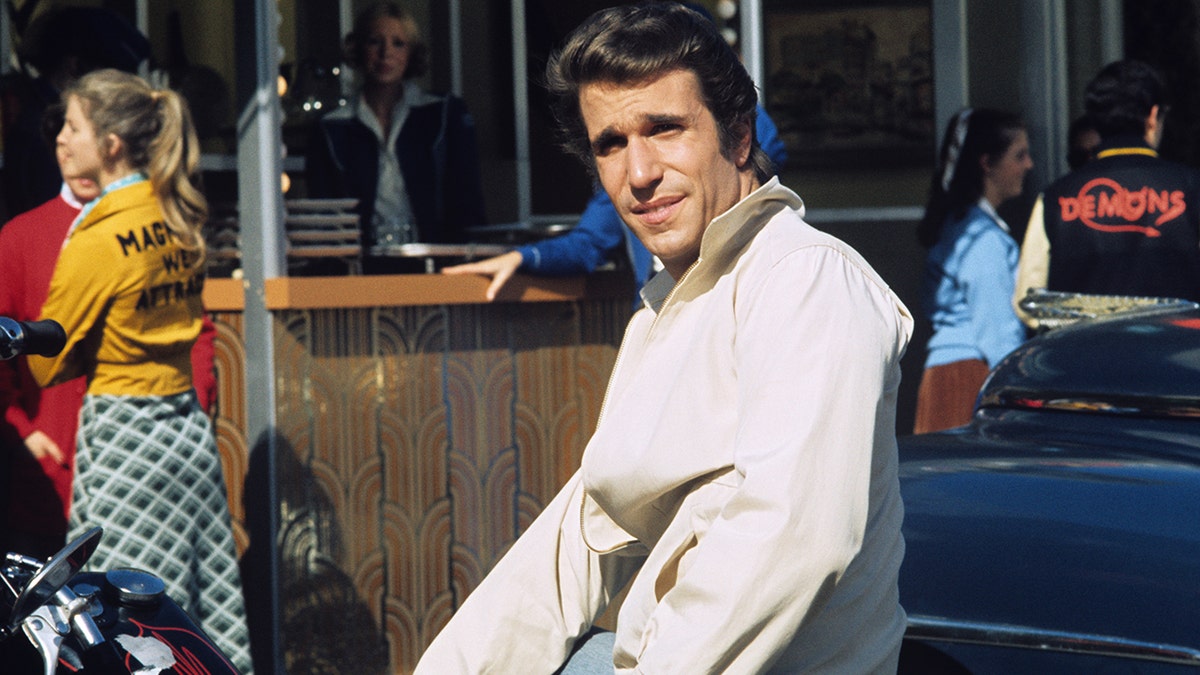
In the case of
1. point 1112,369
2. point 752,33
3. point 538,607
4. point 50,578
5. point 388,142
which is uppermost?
point 752,33

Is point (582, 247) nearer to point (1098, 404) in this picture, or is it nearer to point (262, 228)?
point (262, 228)

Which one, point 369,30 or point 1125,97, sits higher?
point 369,30

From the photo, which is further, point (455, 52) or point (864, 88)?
point (864, 88)

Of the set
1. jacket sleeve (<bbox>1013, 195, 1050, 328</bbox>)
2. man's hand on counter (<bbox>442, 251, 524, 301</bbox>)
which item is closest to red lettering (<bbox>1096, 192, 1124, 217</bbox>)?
jacket sleeve (<bbox>1013, 195, 1050, 328</bbox>)

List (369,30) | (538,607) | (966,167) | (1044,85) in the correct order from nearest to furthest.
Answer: (538,607), (369,30), (966,167), (1044,85)

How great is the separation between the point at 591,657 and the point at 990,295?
3.93 m

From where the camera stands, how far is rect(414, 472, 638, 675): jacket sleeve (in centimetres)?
220

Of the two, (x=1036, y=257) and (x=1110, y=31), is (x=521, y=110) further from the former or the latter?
(x=1110, y=31)

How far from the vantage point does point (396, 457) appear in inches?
186

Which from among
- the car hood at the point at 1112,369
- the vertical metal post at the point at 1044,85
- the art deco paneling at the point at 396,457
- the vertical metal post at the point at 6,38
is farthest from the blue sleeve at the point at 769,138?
the vertical metal post at the point at 6,38

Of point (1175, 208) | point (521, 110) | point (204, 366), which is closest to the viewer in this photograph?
point (204, 366)

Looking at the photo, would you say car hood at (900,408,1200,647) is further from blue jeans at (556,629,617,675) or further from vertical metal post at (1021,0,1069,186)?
vertical metal post at (1021,0,1069,186)

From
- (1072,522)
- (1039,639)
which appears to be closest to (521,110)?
(1072,522)

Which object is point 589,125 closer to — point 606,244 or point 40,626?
point 40,626
